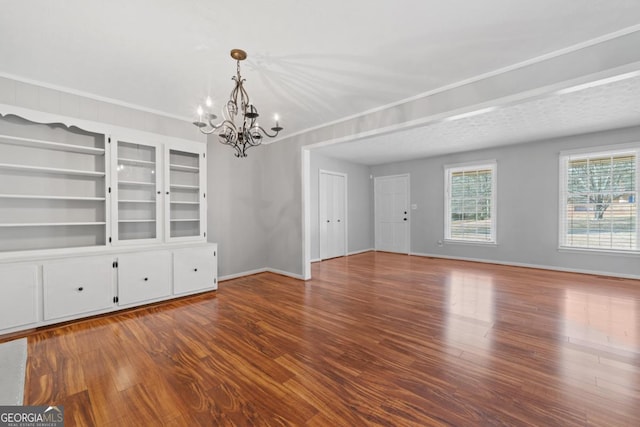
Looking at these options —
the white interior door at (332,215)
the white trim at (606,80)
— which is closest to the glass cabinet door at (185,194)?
the white interior door at (332,215)

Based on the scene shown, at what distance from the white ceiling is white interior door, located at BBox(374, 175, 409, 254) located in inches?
155

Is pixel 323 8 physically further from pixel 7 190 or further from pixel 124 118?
pixel 7 190

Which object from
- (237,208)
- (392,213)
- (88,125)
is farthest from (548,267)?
(88,125)

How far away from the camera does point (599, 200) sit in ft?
15.8

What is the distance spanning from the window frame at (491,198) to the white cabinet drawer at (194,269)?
209 inches

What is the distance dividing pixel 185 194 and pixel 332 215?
3.59 m

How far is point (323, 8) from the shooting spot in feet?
6.25

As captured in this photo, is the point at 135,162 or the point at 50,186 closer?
the point at 50,186

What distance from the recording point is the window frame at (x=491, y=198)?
5840 mm

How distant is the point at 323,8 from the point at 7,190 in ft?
11.9

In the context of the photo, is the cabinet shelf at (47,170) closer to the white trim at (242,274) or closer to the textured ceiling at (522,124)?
the white trim at (242,274)

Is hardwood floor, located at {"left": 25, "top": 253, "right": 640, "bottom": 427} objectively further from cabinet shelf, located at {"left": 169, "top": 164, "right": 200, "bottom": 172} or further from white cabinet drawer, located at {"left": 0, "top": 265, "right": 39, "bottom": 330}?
cabinet shelf, located at {"left": 169, "top": 164, "right": 200, "bottom": 172}

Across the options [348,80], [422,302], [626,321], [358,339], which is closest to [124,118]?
[348,80]

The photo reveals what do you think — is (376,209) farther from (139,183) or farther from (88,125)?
(88,125)
